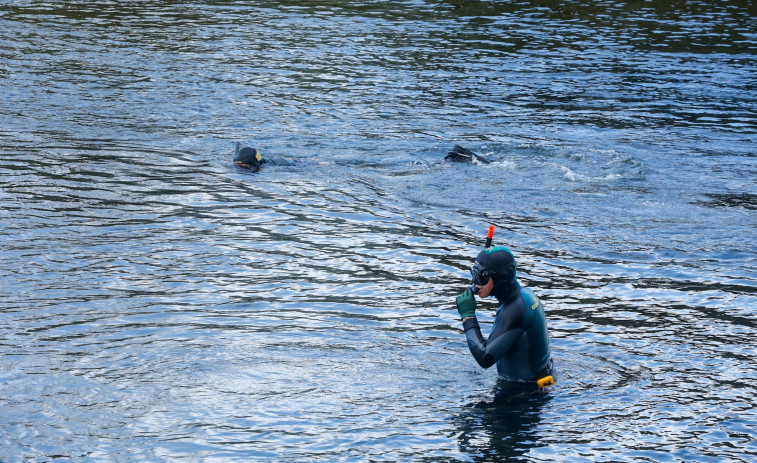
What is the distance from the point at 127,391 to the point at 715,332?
21.8 ft

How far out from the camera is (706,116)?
22422mm

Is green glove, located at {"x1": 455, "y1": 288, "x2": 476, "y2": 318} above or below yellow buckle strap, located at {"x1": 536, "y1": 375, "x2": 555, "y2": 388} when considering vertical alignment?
above

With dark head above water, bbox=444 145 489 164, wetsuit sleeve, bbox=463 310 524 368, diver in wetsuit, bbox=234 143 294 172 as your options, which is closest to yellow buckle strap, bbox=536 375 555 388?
wetsuit sleeve, bbox=463 310 524 368

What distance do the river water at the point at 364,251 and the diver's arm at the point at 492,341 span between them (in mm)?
518

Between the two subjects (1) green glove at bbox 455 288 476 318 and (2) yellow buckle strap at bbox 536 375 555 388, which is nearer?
(1) green glove at bbox 455 288 476 318

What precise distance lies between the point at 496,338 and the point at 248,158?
9767mm

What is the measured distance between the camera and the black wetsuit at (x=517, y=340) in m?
9.29

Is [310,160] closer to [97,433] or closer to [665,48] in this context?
[97,433]

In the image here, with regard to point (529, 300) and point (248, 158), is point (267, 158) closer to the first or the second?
point (248, 158)

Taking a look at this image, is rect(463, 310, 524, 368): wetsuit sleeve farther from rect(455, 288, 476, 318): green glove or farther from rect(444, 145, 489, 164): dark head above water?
rect(444, 145, 489, 164): dark head above water

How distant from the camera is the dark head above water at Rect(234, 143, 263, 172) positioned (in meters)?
18.0

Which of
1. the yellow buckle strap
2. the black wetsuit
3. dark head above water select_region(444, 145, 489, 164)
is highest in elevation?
dark head above water select_region(444, 145, 489, 164)

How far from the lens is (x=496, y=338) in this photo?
9297 millimetres

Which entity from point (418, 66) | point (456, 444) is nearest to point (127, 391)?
point (456, 444)
